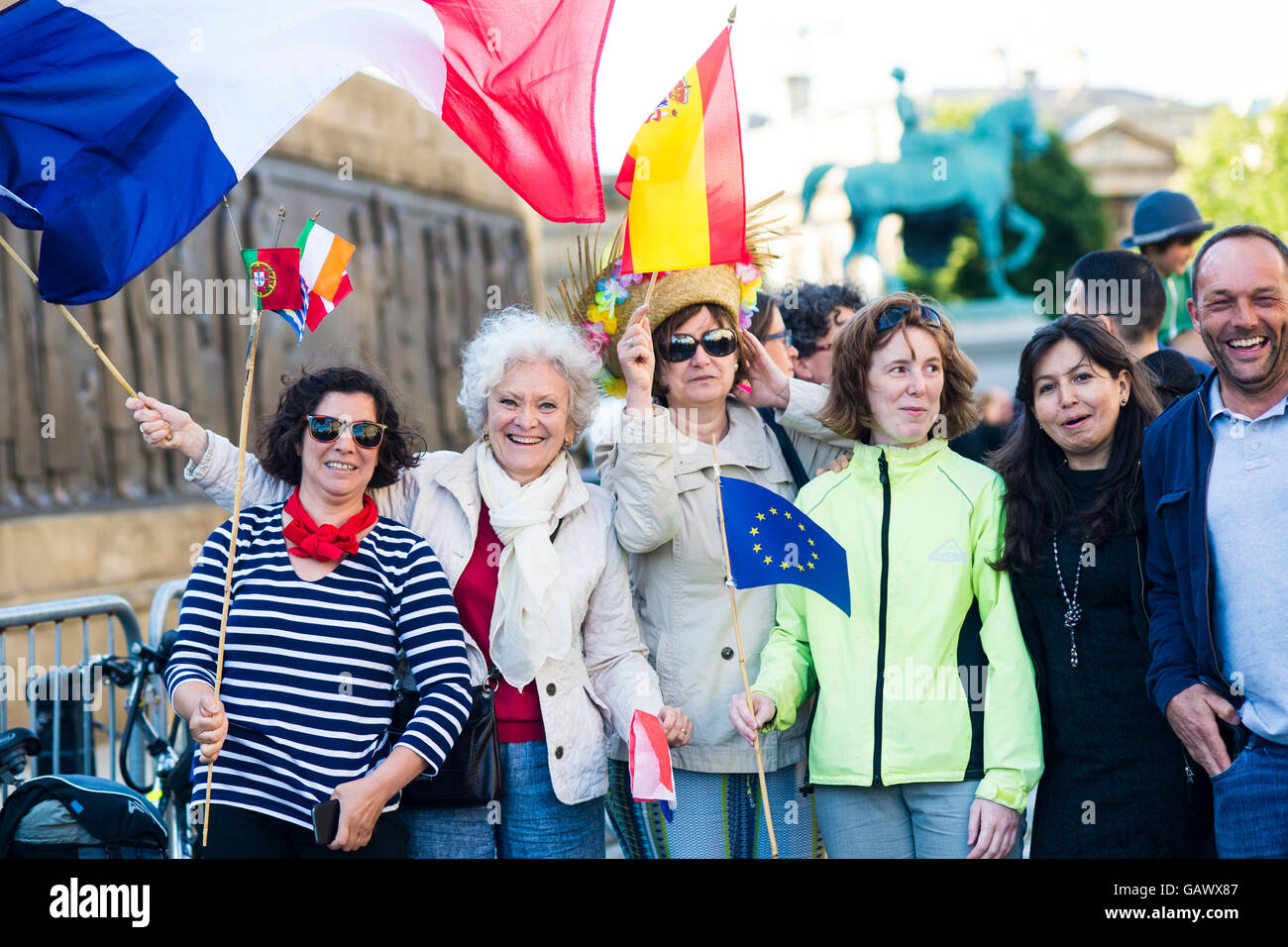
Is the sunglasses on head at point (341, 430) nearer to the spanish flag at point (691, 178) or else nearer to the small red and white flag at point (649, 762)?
the spanish flag at point (691, 178)

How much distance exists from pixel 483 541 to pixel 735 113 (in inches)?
57.4

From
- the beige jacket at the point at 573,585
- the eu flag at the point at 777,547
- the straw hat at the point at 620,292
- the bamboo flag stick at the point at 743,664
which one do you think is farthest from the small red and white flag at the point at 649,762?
the straw hat at the point at 620,292

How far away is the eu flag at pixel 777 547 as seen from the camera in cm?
338

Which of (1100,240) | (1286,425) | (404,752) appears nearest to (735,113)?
(1286,425)

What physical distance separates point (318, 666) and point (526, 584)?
0.56 meters

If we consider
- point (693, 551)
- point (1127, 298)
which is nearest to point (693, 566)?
point (693, 551)

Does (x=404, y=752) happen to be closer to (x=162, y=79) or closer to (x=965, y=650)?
(x=965, y=650)

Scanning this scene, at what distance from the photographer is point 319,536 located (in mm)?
3283

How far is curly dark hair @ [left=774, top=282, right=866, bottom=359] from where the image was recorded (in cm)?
533

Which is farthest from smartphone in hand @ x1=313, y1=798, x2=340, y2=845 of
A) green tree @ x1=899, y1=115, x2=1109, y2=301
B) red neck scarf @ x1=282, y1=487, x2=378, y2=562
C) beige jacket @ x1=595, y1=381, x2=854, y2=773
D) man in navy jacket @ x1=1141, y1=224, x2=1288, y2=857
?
green tree @ x1=899, y1=115, x2=1109, y2=301

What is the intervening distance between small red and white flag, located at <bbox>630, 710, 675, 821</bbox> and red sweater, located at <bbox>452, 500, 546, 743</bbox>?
0.30 meters

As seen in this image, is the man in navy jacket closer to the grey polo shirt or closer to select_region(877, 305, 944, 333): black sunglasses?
the grey polo shirt

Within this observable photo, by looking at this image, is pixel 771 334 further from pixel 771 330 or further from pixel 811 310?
pixel 811 310

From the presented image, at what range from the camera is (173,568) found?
33.7 ft
